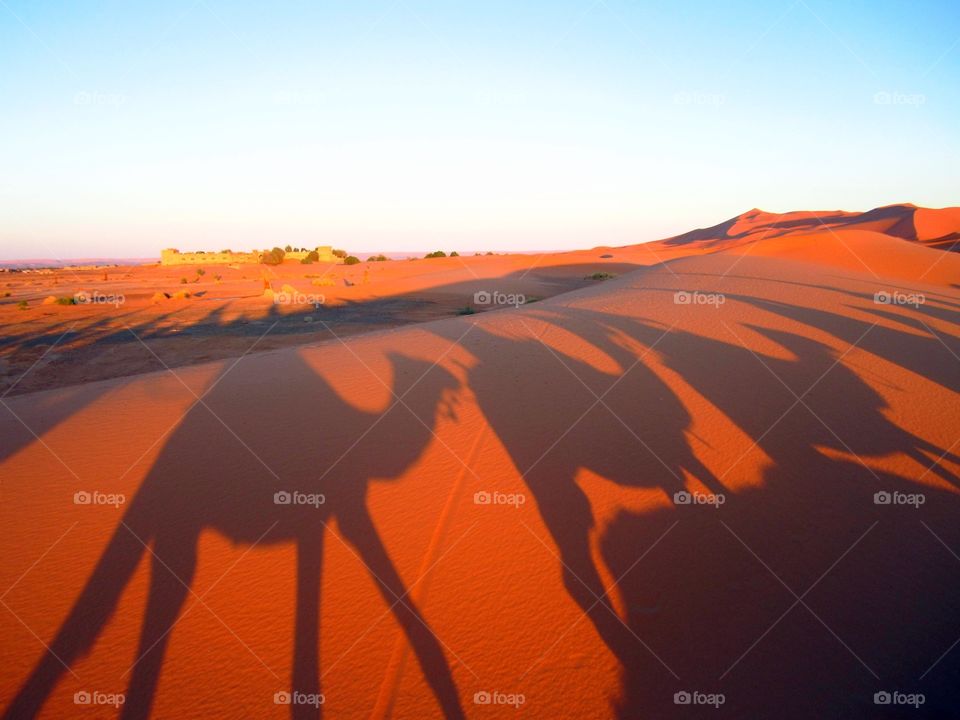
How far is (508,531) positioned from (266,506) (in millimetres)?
2601

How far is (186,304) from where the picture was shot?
2578 cm

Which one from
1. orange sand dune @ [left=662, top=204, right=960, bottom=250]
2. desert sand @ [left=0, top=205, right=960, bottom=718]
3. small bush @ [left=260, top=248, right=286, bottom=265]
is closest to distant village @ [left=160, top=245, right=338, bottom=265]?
small bush @ [left=260, top=248, right=286, bottom=265]

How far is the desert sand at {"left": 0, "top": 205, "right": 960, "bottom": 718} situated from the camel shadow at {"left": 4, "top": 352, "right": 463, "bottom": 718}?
0.11 feet

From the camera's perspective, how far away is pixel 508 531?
15.4ft

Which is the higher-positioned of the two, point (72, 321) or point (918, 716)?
point (72, 321)

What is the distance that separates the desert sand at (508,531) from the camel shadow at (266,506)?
0.03 meters

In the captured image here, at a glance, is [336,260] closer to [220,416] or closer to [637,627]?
[220,416]

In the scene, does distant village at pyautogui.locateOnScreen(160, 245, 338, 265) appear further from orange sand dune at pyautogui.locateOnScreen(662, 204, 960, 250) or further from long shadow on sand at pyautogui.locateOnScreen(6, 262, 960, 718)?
long shadow on sand at pyautogui.locateOnScreen(6, 262, 960, 718)

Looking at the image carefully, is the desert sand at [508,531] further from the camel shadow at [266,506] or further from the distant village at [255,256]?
the distant village at [255,256]

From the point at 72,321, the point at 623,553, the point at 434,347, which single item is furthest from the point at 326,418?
the point at 72,321

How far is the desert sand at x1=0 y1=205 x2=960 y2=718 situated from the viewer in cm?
334

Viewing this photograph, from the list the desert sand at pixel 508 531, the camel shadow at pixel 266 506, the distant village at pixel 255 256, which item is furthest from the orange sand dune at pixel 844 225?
the distant village at pixel 255 256

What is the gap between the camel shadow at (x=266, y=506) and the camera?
11.5 ft

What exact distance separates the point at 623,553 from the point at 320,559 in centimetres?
276
